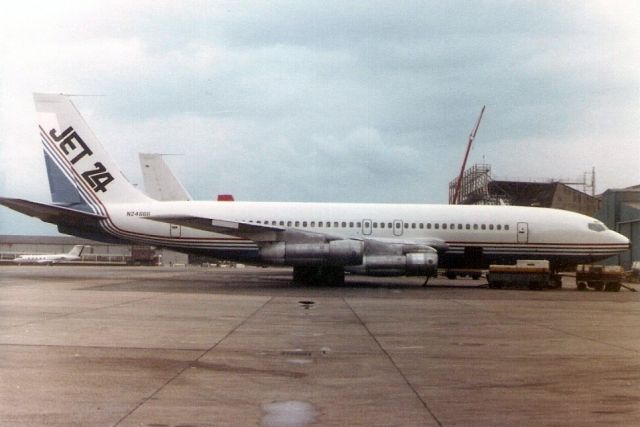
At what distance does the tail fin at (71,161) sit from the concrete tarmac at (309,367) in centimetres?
1410

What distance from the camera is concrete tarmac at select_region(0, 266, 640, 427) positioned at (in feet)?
19.5

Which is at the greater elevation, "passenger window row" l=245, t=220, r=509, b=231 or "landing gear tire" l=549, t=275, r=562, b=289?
"passenger window row" l=245, t=220, r=509, b=231

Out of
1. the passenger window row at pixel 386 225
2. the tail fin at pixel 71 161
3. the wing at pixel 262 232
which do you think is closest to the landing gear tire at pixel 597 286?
the passenger window row at pixel 386 225

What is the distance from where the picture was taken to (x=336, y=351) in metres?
9.71

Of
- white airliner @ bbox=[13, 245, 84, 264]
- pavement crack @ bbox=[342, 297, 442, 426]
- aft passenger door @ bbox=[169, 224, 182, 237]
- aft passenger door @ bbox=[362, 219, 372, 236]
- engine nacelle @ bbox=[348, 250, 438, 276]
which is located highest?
Result: aft passenger door @ bbox=[362, 219, 372, 236]

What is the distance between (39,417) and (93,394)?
900 millimetres

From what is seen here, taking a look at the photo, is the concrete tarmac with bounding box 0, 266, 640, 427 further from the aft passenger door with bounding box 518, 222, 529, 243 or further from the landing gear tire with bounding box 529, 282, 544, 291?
the aft passenger door with bounding box 518, 222, 529, 243

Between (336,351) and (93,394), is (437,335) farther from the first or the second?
(93,394)

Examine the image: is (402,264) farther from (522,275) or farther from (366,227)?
(522,275)

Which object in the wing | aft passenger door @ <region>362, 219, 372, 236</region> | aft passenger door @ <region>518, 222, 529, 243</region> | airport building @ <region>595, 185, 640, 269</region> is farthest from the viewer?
airport building @ <region>595, 185, 640, 269</region>

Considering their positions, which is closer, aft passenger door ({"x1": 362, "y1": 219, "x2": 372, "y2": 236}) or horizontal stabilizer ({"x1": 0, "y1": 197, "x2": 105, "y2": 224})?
horizontal stabilizer ({"x1": 0, "y1": 197, "x2": 105, "y2": 224})

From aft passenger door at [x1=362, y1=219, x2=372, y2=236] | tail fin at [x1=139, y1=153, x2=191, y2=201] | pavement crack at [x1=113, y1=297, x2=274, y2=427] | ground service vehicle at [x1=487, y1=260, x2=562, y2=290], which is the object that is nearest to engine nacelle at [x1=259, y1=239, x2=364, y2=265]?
aft passenger door at [x1=362, y1=219, x2=372, y2=236]

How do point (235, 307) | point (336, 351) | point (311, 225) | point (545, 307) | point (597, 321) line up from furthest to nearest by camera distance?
point (311, 225), point (545, 307), point (235, 307), point (597, 321), point (336, 351)

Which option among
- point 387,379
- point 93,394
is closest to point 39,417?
point 93,394
